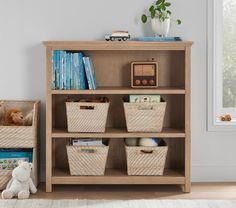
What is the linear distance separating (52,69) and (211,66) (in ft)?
3.79

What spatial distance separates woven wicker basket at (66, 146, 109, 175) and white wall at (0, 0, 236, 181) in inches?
17.9

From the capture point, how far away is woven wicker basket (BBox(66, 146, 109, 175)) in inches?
148

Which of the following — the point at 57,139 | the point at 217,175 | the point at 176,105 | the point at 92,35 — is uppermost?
the point at 92,35

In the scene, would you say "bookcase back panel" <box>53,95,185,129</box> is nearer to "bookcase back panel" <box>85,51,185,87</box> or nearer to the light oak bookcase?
the light oak bookcase

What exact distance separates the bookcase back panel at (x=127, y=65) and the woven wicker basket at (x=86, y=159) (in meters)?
0.51

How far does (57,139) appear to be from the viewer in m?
4.02

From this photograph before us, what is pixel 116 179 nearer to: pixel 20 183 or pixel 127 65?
pixel 20 183

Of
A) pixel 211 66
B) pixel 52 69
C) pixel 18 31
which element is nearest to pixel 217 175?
pixel 211 66

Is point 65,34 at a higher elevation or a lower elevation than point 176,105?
higher

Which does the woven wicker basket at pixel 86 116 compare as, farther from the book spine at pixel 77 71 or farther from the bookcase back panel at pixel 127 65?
the bookcase back panel at pixel 127 65

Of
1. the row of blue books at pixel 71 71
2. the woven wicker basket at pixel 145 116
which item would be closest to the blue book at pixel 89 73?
the row of blue books at pixel 71 71

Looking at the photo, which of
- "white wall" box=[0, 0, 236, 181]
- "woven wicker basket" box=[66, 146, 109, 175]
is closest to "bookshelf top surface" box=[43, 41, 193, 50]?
"white wall" box=[0, 0, 236, 181]

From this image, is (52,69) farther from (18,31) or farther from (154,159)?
(154,159)

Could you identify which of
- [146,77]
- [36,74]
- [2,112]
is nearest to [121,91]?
[146,77]
